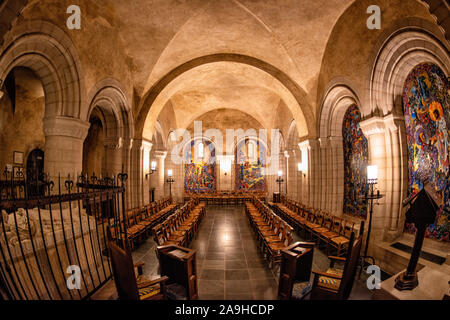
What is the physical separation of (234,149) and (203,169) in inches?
117

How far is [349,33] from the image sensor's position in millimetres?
5758

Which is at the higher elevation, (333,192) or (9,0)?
(9,0)

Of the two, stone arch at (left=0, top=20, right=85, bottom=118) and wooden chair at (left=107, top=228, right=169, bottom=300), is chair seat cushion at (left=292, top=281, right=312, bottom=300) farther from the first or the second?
stone arch at (left=0, top=20, right=85, bottom=118)

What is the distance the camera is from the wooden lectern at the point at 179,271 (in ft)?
10.7

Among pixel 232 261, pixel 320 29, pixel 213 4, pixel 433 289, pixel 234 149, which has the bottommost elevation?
pixel 232 261

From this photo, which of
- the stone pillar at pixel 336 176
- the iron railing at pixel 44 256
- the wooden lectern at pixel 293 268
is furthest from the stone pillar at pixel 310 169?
the iron railing at pixel 44 256

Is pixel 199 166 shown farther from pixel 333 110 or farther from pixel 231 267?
pixel 231 267

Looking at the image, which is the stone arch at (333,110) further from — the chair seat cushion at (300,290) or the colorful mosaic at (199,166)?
the colorful mosaic at (199,166)

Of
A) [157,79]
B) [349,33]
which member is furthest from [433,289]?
[157,79]

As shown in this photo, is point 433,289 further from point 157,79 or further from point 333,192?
point 157,79

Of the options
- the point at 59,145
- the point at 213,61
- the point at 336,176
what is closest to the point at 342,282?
the point at 336,176

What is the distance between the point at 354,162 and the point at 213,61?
675 centimetres

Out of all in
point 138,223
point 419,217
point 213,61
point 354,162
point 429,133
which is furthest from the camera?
point 213,61

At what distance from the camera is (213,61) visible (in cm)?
909
